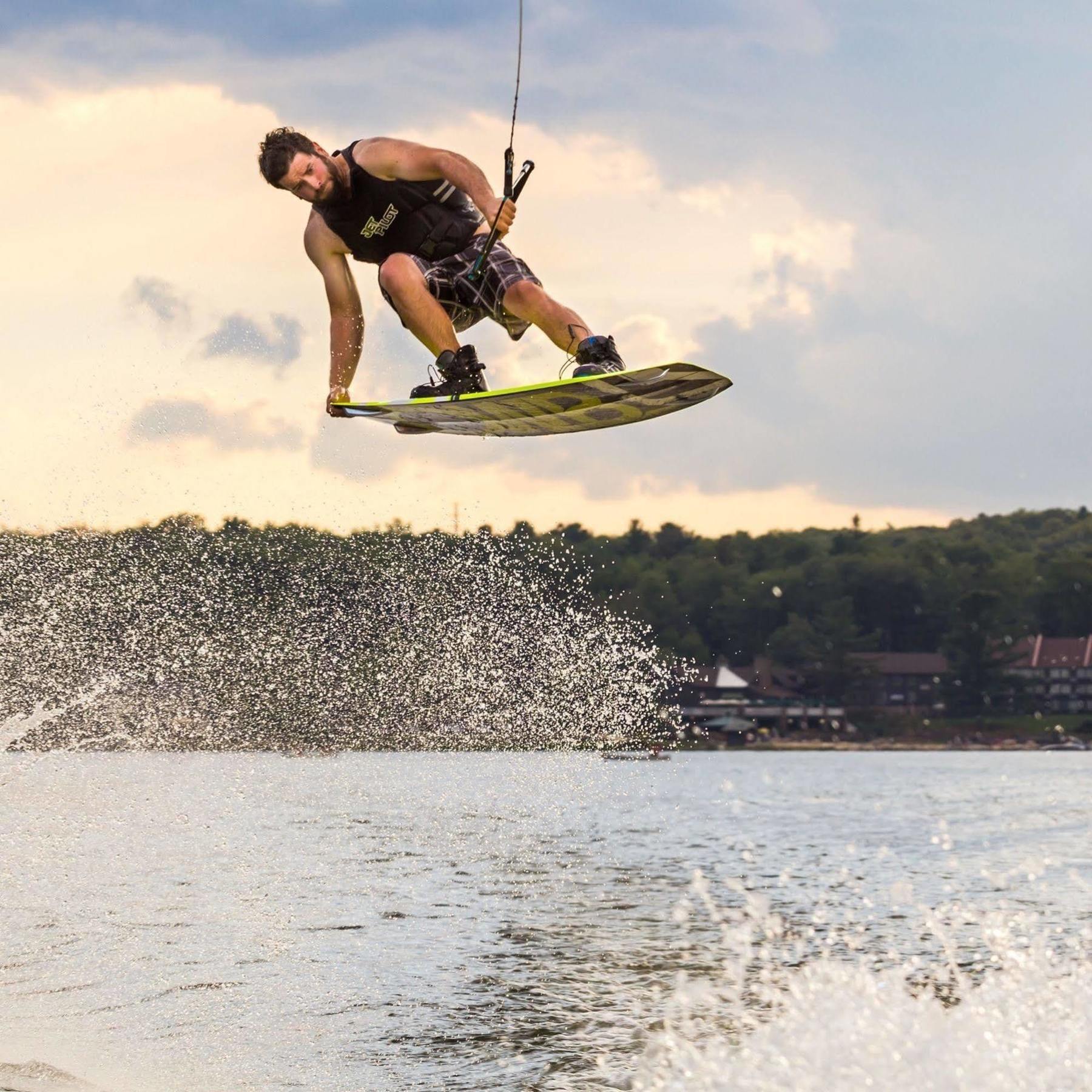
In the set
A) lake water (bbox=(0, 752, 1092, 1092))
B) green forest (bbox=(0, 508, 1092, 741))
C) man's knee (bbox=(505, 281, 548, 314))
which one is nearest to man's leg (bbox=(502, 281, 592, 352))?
man's knee (bbox=(505, 281, 548, 314))

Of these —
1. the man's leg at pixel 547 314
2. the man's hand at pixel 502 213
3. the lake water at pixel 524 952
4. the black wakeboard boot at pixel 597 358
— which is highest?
the man's hand at pixel 502 213

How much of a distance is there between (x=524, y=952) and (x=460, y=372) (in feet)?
32.9

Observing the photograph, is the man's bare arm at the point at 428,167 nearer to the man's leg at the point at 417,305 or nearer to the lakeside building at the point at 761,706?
the man's leg at the point at 417,305

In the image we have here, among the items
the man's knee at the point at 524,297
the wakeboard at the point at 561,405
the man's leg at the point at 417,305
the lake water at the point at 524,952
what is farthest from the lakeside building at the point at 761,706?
the man's leg at the point at 417,305

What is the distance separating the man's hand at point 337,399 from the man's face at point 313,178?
1.48 meters

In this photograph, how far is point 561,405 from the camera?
949 cm

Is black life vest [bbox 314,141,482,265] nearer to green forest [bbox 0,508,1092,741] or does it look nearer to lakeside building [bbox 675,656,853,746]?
green forest [bbox 0,508,1092,741]

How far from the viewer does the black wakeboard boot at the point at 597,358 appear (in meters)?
9.05

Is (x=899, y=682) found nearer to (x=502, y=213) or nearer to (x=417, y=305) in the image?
(x=417, y=305)

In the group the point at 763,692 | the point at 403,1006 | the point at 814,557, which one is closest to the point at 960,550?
the point at 814,557

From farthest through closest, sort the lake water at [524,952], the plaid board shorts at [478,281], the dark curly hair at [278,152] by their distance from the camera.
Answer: the lake water at [524,952], the plaid board shorts at [478,281], the dark curly hair at [278,152]

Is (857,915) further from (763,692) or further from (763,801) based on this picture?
(763,692)

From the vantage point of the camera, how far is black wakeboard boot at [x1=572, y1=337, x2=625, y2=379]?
9047mm

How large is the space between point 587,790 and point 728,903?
38497 millimetres
